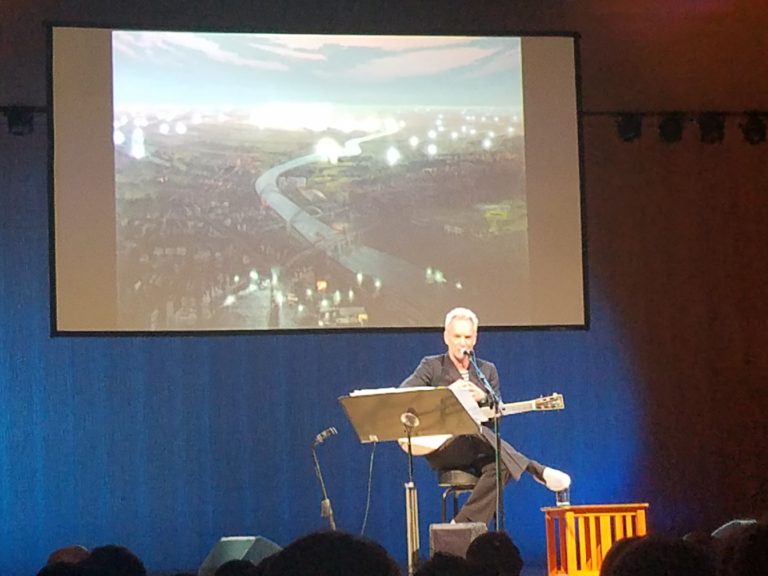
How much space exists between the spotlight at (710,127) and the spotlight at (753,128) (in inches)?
6.5

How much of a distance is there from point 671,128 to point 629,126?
27 centimetres

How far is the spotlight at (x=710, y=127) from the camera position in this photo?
268 inches

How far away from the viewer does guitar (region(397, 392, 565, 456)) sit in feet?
14.7

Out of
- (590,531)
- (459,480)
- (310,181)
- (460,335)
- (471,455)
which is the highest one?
(310,181)

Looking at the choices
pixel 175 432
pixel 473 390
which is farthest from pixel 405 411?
pixel 175 432

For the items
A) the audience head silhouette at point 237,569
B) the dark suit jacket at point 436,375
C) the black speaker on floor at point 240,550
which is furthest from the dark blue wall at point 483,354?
the audience head silhouette at point 237,569

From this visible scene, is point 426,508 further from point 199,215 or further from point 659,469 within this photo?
point 199,215

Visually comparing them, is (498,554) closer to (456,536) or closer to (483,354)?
(456,536)

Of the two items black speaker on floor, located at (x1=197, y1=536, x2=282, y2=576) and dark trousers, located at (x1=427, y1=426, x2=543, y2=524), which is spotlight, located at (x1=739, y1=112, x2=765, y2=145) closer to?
dark trousers, located at (x1=427, y1=426, x2=543, y2=524)

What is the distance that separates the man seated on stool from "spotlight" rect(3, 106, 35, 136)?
2770mm

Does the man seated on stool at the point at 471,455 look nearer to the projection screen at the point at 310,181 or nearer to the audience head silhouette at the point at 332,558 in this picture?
the projection screen at the point at 310,181

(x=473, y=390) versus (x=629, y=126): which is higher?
(x=629, y=126)

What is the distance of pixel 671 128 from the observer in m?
6.77

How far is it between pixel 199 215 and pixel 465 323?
6.25 ft
